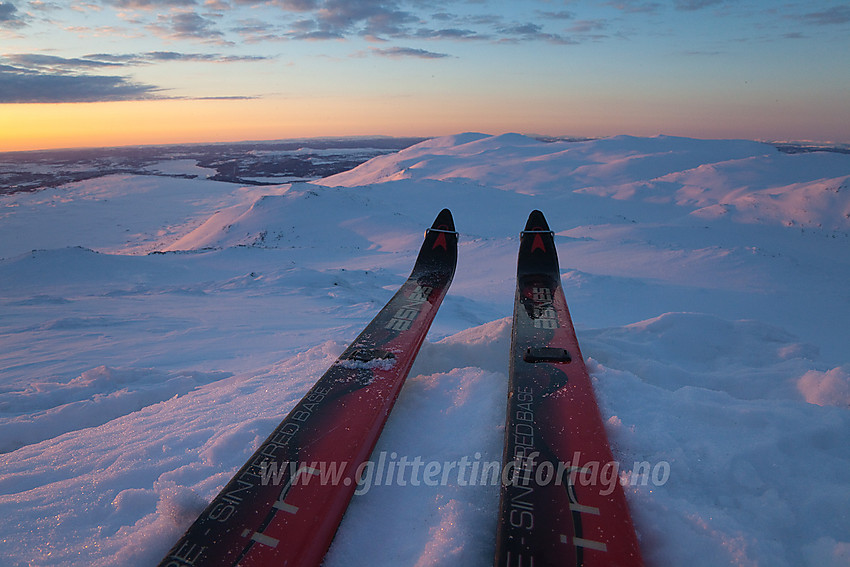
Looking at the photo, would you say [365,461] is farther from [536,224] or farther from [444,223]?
[444,223]

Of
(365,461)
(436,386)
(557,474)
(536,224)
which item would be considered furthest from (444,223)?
(557,474)

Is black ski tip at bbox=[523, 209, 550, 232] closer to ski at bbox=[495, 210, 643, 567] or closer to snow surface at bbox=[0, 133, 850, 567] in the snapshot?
snow surface at bbox=[0, 133, 850, 567]

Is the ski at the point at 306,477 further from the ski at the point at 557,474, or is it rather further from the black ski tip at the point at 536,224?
the black ski tip at the point at 536,224

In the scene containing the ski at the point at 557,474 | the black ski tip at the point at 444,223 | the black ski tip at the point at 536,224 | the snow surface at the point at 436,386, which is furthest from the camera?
the black ski tip at the point at 444,223

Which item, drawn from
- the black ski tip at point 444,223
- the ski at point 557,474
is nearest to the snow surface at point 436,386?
the ski at point 557,474

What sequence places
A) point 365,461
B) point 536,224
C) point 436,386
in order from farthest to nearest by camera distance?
point 536,224 < point 436,386 < point 365,461

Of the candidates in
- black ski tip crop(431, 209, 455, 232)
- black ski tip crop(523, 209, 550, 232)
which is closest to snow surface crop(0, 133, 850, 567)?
black ski tip crop(431, 209, 455, 232)

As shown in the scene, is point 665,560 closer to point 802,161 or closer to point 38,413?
point 38,413
